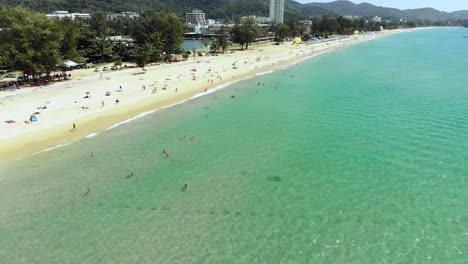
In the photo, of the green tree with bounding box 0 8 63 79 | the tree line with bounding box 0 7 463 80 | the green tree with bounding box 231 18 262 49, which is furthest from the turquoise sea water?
the green tree with bounding box 231 18 262 49

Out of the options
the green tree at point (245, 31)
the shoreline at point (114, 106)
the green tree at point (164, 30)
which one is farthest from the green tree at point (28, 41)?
the green tree at point (245, 31)

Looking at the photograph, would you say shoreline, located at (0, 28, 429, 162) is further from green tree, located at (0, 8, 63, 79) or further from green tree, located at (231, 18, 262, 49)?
green tree, located at (231, 18, 262, 49)

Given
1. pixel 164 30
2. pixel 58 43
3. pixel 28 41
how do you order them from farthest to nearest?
pixel 164 30, pixel 58 43, pixel 28 41

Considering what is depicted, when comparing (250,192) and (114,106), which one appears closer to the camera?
(250,192)

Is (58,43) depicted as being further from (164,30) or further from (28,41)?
(164,30)

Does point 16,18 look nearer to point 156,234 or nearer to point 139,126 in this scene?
point 139,126

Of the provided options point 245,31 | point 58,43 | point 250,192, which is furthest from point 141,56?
point 250,192

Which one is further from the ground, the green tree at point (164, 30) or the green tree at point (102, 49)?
the green tree at point (164, 30)

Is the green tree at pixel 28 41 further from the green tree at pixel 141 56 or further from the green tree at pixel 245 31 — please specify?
the green tree at pixel 245 31
